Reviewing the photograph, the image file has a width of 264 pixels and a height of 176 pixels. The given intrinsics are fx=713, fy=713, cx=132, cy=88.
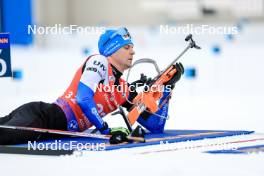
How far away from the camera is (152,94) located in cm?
509

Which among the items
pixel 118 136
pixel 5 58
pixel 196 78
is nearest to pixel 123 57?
pixel 118 136

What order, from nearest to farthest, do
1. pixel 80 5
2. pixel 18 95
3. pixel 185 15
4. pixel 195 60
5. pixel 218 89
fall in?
1. pixel 18 95
2. pixel 218 89
3. pixel 195 60
4. pixel 185 15
5. pixel 80 5

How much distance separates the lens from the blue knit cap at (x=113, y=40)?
5.05 meters

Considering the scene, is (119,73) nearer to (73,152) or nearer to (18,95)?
(73,152)

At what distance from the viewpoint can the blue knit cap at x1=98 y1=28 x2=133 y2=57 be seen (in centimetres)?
505

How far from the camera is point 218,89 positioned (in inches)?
386

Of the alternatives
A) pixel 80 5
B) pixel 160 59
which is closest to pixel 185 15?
pixel 80 5

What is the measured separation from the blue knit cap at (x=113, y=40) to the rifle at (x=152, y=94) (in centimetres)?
35

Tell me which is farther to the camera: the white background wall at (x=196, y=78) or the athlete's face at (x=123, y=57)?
the white background wall at (x=196, y=78)

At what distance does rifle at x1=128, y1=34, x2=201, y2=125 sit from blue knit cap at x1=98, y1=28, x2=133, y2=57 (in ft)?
1.14

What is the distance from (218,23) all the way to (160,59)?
24.4 feet

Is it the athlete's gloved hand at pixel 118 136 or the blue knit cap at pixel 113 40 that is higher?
the blue knit cap at pixel 113 40

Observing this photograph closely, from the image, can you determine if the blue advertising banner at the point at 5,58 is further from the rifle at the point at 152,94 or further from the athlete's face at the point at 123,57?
the rifle at the point at 152,94

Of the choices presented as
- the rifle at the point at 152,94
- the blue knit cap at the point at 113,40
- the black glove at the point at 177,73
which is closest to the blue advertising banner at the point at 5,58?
the blue knit cap at the point at 113,40
